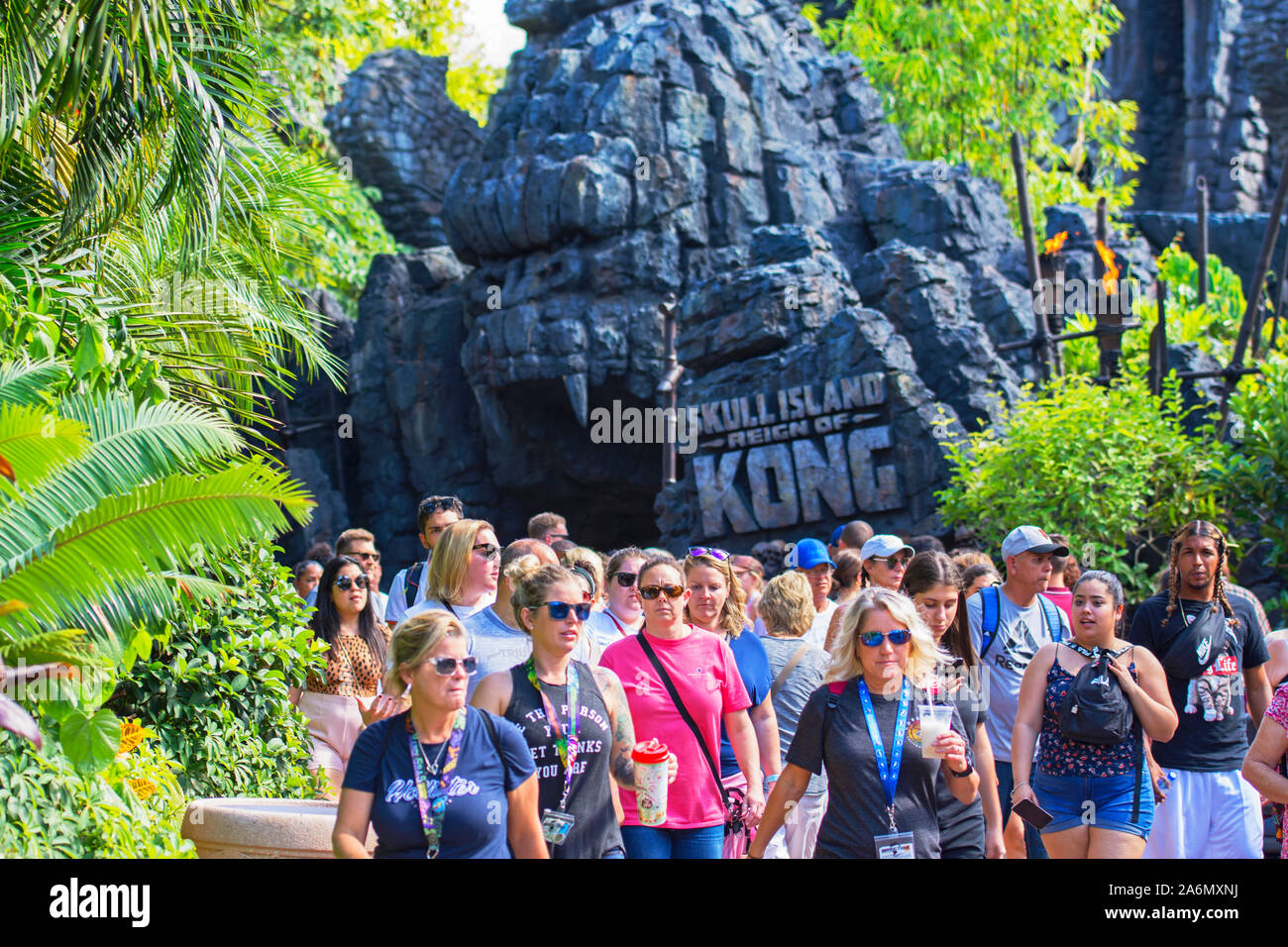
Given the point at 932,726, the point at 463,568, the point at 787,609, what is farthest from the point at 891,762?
the point at 463,568

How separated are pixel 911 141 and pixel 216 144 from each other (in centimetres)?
2277

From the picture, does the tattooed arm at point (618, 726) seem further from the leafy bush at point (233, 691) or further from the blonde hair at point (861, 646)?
the leafy bush at point (233, 691)

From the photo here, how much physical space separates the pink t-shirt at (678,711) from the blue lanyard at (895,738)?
29.1 inches

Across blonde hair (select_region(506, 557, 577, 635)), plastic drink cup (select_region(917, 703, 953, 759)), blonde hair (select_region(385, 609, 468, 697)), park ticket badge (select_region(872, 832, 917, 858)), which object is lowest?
park ticket badge (select_region(872, 832, 917, 858))

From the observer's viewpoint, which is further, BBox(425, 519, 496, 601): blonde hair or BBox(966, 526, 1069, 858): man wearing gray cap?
BBox(966, 526, 1069, 858): man wearing gray cap

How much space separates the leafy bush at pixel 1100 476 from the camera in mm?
12898

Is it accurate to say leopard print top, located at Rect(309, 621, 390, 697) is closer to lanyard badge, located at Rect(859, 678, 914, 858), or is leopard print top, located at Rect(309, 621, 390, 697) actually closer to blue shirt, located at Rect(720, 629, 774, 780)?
blue shirt, located at Rect(720, 629, 774, 780)

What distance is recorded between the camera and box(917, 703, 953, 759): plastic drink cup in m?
4.60

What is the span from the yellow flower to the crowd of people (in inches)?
42.4

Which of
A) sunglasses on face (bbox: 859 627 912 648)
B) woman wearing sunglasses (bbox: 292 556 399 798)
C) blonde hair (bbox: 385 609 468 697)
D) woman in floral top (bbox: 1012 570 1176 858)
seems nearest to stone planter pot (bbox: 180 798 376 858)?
blonde hair (bbox: 385 609 468 697)

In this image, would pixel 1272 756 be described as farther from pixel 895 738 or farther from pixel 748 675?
pixel 748 675

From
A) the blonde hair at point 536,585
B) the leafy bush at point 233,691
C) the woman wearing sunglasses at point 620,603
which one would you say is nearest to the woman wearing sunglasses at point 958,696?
the woman wearing sunglasses at point 620,603

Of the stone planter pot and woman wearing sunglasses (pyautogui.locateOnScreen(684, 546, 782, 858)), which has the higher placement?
woman wearing sunglasses (pyautogui.locateOnScreen(684, 546, 782, 858))

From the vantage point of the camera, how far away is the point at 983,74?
92.4 ft
